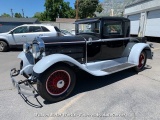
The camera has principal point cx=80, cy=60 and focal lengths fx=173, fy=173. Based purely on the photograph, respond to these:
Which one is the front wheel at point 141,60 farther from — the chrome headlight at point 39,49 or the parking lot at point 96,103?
the chrome headlight at point 39,49

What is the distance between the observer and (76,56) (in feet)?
15.6

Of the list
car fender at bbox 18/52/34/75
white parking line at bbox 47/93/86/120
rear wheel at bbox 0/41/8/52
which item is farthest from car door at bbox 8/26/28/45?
white parking line at bbox 47/93/86/120

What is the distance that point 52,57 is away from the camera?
3.87 meters

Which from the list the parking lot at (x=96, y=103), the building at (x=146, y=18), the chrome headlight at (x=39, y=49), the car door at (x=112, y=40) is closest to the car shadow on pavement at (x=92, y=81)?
the parking lot at (x=96, y=103)

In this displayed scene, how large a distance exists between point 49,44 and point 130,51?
10.1 ft

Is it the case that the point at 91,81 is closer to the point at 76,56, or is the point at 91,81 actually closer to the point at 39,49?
the point at 76,56

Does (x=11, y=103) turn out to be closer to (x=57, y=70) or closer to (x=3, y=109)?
(x=3, y=109)

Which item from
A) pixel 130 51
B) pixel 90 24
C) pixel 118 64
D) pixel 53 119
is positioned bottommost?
pixel 53 119

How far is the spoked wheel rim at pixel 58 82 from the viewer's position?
3.91 metres

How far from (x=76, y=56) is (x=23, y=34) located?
284 inches

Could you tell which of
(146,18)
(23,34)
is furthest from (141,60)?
(146,18)

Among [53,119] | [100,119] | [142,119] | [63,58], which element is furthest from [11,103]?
[142,119]

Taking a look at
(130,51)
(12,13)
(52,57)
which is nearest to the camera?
(52,57)

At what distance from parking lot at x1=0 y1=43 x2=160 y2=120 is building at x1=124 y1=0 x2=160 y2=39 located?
1209 centimetres
